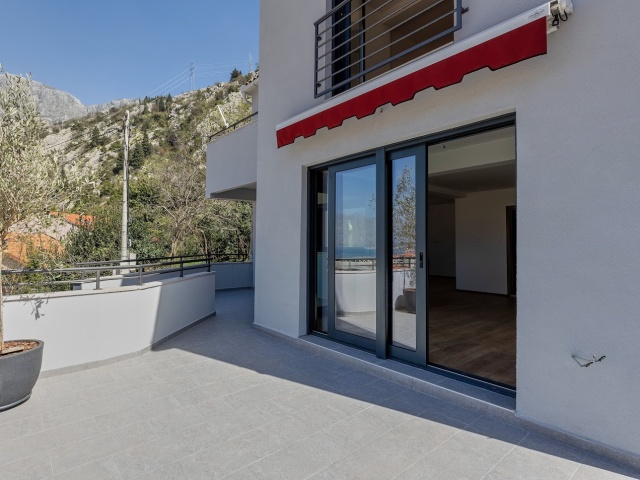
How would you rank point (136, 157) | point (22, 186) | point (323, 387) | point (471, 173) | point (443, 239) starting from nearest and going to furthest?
point (22, 186) → point (323, 387) → point (471, 173) → point (443, 239) → point (136, 157)

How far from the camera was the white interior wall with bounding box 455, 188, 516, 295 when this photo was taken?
15331 millimetres

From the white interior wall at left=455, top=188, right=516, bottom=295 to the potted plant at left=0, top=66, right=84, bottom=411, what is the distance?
15379 millimetres

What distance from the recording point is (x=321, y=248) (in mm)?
8273

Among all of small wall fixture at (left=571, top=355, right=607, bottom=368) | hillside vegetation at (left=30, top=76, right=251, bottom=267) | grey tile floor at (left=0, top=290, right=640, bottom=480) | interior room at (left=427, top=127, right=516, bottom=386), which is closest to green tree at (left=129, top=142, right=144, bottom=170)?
hillside vegetation at (left=30, top=76, right=251, bottom=267)

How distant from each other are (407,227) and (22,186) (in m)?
5.98

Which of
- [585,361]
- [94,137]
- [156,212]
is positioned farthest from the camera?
[94,137]

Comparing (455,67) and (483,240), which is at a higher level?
(455,67)

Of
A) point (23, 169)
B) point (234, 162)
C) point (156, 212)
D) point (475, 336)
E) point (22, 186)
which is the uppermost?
point (234, 162)

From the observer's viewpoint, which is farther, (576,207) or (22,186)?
(22,186)

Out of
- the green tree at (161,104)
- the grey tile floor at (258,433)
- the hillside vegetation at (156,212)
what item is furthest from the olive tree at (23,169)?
the green tree at (161,104)

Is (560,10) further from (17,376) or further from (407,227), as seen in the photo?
(17,376)

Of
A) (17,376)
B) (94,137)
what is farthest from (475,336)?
(94,137)

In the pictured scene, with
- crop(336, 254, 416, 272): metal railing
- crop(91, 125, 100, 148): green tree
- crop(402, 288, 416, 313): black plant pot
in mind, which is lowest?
crop(402, 288, 416, 313): black plant pot

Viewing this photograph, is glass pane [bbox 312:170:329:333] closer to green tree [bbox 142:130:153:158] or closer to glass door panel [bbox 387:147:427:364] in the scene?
glass door panel [bbox 387:147:427:364]
